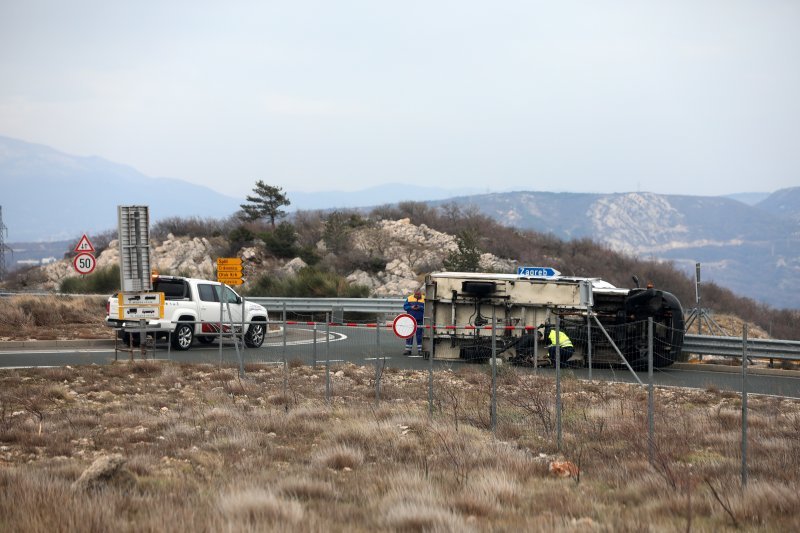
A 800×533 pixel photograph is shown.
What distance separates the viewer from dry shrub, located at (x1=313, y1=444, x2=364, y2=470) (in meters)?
9.47

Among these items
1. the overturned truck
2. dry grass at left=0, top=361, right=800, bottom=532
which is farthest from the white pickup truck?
dry grass at left=0, top=361, right=800, bottom=532

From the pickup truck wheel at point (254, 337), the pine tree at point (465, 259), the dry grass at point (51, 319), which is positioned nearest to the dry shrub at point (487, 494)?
the pickup truck wheel at point (254, 337)

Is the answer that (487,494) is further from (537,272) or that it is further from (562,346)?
(537,272)

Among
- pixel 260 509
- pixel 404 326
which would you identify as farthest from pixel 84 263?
pixel 260 509

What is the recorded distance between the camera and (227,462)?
9.48 meters

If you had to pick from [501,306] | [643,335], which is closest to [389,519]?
[643,335]

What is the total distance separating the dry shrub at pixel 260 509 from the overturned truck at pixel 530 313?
14867 millimetres

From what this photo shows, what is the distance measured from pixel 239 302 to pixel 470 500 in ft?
65.3

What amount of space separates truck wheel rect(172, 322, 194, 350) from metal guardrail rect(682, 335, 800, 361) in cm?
1319

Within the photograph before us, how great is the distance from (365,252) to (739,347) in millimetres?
36492

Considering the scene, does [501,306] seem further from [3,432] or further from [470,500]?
[470,500]

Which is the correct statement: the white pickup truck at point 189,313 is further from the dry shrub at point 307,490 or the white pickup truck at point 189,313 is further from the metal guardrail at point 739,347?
the dry shrub at point 307,490

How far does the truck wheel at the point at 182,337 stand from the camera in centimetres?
2495

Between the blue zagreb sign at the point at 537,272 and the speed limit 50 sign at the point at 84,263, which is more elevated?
the speed limit 50 sign at the point at 84,263
